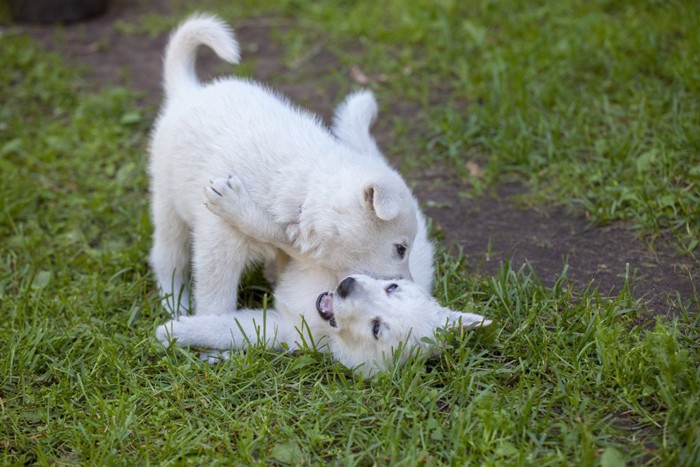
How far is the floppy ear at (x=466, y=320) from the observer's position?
12.2ft

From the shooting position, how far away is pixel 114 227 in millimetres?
5328

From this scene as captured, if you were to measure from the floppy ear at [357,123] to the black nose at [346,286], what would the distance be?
1169 mm

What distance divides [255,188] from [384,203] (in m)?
0.82

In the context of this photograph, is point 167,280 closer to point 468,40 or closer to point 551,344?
point 551,344

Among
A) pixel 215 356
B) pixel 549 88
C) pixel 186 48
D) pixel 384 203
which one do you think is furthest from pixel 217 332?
pixel 549 88

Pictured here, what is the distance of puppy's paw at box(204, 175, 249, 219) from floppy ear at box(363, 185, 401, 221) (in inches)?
25.5

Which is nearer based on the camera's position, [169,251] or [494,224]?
[169,251]

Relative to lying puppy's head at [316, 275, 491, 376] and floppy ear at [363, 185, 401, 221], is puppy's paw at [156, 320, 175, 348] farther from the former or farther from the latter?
floppy ear at [363, 185, 401, 221]

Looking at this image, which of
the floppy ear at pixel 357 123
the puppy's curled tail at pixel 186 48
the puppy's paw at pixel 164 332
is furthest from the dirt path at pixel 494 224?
the puppy's paw at pixel 164 332

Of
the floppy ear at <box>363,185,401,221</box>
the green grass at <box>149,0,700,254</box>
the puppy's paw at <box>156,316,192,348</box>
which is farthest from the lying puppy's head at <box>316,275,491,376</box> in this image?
the green grass at <box>149,0,700,254</box>

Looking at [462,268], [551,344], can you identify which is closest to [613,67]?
[462,268]

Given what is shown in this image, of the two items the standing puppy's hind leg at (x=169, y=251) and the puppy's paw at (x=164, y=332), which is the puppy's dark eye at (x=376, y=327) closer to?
the puppy's paw at (x=164, y=332)

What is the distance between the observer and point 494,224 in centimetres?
505

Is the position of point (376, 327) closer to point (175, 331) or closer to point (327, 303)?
point (327, 303)
